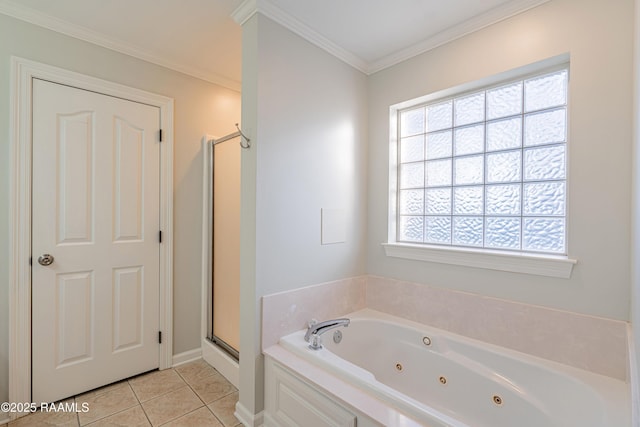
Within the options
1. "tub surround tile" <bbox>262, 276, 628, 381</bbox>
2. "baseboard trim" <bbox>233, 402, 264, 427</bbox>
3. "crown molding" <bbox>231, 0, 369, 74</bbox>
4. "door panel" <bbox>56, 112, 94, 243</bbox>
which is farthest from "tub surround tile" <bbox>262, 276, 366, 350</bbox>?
"crown molding" <bbox>231, 0, 369, 74</bbox>

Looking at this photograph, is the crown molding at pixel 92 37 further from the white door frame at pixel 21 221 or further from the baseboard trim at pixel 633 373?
the baseboard trim at pixel 633 373

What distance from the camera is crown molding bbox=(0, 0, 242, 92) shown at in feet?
5.75

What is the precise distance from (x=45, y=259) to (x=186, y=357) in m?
1.26

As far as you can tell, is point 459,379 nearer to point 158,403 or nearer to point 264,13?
point 158,403

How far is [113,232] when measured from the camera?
214 centimetres

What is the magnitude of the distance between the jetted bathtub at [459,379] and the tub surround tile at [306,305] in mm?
82

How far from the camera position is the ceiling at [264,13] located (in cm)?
171

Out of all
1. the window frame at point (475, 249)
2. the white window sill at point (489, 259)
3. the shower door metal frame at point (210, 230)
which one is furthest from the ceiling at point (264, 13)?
the white window sill at point (489, 259)

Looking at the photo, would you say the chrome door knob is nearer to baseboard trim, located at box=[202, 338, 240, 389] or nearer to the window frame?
baseboard trim, located at box=[202, 338, 240, 389]

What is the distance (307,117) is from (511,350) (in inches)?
73.8

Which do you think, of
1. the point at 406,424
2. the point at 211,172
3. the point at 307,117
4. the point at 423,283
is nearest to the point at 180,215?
the point at 211,172

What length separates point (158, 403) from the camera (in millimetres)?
1928

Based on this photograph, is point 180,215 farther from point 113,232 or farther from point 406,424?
point 406,424

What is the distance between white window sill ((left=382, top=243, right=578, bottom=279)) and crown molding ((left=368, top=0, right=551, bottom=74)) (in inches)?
54.4
